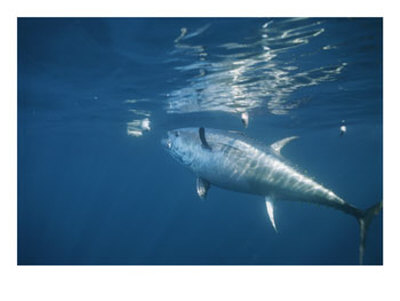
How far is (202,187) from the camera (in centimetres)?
499

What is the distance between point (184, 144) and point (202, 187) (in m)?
0.95

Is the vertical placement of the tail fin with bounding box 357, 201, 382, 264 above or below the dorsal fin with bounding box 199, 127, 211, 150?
below

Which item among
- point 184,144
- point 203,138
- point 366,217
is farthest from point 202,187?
point 366,217

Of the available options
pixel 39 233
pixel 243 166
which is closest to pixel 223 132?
pixel 243 166

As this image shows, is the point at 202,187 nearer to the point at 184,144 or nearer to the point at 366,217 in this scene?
the point at 184,144

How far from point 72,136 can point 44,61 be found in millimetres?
22000

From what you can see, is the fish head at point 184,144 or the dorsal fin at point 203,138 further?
the fish head at point 184,144

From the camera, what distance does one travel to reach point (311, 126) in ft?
77.9

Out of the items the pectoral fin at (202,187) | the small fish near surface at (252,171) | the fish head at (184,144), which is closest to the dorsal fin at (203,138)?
the small fish near surface at (252,171)

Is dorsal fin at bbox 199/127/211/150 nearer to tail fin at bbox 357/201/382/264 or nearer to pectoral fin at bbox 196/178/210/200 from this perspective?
pectoral fin at bbox 196/178/210/200

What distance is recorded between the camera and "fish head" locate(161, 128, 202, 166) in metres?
4.96

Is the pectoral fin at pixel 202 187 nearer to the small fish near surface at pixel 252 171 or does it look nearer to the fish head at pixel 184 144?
the small fish near surface at pixel 252 171

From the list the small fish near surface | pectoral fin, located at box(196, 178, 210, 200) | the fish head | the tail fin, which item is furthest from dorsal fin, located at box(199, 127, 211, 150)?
Result: the tail fin

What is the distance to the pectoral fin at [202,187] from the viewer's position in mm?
4909
